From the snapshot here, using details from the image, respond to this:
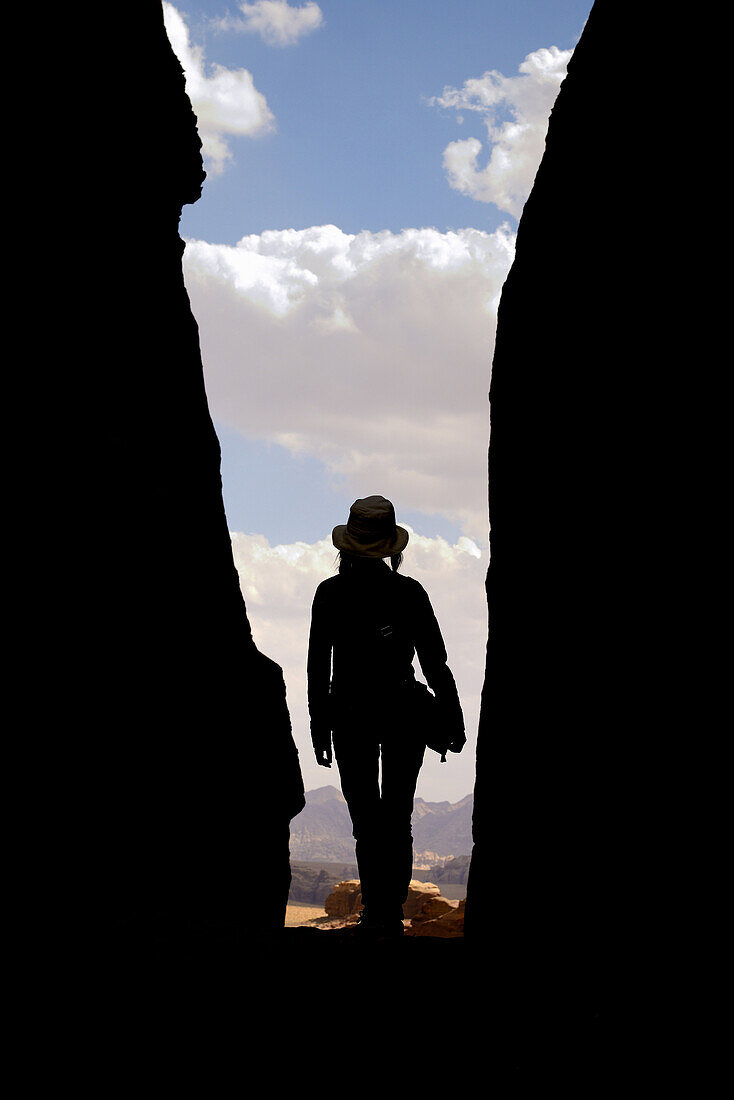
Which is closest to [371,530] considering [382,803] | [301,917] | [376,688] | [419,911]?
[376,688]

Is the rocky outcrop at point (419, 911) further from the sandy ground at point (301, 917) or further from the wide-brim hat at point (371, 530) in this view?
the wide-brim hat at point (371, 530)

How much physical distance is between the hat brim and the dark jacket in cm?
10

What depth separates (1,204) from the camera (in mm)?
3488

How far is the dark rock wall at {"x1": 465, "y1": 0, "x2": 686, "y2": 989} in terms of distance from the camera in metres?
2.88

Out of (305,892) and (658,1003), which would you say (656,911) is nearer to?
(658,1003)

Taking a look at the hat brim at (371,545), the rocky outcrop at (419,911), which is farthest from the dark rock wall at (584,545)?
the rocky outcrop at (419,911)

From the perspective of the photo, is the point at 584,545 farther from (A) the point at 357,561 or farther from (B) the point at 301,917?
(B) the point at 301,917

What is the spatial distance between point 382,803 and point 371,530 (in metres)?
1.56

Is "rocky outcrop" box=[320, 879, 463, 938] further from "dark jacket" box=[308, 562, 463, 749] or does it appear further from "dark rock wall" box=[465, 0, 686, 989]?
"dark rock wall" box=[465, 0, 686, 989]

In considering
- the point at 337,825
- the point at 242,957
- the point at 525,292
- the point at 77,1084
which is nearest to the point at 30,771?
the point at 242,957

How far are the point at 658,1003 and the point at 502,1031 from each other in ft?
1.50

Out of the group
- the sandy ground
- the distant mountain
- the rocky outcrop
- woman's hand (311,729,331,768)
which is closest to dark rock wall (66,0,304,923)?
woman's hand (311,729,331,768)

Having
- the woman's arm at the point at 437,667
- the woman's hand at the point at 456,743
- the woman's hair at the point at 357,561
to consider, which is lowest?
the woman's hand at the point at 456,743

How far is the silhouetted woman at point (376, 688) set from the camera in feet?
15.7
